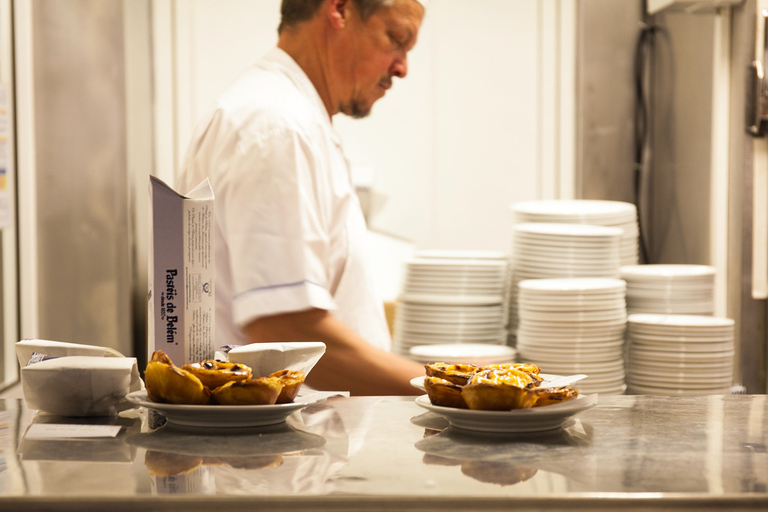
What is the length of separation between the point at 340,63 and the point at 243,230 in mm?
477

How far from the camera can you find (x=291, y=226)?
52.5 inches

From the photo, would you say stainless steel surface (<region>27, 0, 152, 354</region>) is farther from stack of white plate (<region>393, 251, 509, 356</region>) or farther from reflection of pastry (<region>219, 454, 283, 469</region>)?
reflection of pastry (<region>219, 454, 283, 469</region>)

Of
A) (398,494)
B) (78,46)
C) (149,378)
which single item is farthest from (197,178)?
(78,46)

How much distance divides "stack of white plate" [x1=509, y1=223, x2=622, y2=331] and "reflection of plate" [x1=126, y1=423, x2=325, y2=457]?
148cm

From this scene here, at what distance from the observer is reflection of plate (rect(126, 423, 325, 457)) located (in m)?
0.58

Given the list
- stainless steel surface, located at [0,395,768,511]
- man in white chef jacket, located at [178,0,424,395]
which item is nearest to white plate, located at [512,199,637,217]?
man in white chef jacket, located at [178,0,424,395]

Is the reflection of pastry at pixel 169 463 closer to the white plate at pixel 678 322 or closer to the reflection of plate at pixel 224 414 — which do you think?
the reflection of plate at pixel 224 414

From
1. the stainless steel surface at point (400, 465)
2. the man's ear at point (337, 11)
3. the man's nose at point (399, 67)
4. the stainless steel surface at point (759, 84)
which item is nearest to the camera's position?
the stainless steel surface at point (400, 465)

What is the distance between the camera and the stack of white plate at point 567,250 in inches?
80.2

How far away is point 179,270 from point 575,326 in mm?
1339

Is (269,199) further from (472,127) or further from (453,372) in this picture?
(472,127)

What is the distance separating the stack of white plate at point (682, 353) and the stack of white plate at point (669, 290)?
0.25ft

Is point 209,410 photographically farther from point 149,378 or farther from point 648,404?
point 648,404

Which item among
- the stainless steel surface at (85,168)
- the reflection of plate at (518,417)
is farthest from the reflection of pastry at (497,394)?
the stainless steel surface at (85,168)
